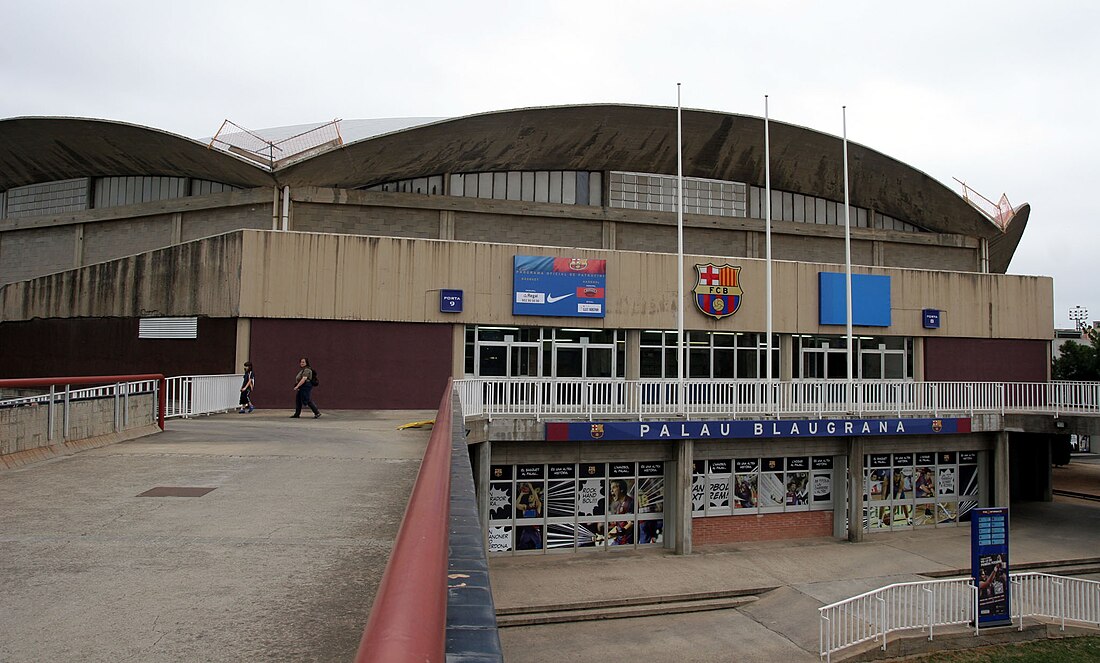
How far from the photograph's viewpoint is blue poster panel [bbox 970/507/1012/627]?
15.8 metres

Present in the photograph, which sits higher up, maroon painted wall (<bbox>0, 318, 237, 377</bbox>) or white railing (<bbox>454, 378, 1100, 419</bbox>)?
maroon painted wall (<bbox>0, 318, 237, 377</bbox>)

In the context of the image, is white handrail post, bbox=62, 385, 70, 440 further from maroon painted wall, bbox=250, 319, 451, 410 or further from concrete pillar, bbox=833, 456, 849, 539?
concrete pillar, bbox=833, 456, 849, 539

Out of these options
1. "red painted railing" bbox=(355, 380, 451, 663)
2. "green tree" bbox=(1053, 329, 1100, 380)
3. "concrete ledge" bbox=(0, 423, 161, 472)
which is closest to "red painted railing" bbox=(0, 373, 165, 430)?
"concrete ledge" bbox=(0, 423, 161, 472)

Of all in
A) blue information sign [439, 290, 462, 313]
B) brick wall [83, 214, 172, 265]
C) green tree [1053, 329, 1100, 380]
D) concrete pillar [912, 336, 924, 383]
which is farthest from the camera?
green tree [1053, 329, 1100, 380]

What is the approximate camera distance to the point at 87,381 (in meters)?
11.6

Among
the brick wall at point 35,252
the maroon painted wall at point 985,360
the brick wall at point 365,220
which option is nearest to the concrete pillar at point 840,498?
the maroon painted wall at point 985,360

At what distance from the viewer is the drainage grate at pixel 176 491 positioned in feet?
26.3

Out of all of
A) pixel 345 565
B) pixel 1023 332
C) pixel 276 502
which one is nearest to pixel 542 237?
pixel 1023 332

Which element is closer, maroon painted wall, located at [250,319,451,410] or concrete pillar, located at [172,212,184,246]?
maroon painted wall, located at [250,319,451,410]

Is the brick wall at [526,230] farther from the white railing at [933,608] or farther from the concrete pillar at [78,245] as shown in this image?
the white railing at [933,608]

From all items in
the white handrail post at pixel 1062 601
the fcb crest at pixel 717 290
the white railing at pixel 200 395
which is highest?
the fcb crest at pixel 717 290

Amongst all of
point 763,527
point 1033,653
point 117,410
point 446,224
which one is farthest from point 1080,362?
point 117,410

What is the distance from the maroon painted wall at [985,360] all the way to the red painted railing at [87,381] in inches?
1173

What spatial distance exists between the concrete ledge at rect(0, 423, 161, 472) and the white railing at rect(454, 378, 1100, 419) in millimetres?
7910
